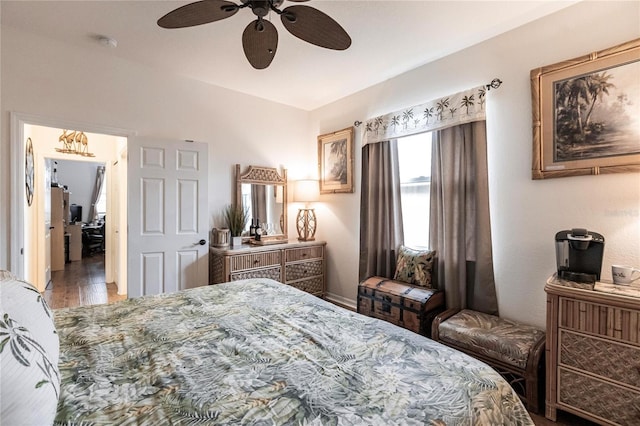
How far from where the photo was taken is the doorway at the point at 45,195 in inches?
109

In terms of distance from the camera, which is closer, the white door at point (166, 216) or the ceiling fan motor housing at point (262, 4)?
the ceiling fan motor housing at point (262, 4)

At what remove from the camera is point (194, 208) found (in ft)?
10.6

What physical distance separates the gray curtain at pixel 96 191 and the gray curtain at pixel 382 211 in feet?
28.9

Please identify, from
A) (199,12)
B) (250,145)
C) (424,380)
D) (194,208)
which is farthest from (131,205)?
(424,380)

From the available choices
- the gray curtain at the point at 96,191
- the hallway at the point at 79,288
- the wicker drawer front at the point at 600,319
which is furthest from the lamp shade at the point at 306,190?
the gray curtain at the point at 96,191

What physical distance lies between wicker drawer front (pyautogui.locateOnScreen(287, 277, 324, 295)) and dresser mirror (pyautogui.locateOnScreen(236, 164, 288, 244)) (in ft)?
2.16

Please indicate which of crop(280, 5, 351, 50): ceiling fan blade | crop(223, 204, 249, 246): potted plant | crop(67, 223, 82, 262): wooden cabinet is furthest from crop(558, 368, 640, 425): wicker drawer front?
crop(67, 223, 82, 262): wooden cabinet

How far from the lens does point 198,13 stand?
154 centimetres

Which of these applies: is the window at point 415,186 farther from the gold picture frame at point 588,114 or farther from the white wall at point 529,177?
the gold picture frame at point 588,114

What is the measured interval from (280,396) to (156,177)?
280cm

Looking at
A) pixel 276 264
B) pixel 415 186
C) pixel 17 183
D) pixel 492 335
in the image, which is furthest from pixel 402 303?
pixel 17 183

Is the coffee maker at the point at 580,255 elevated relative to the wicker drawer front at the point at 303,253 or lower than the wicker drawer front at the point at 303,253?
elevated

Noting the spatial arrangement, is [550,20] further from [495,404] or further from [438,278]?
[495,404]

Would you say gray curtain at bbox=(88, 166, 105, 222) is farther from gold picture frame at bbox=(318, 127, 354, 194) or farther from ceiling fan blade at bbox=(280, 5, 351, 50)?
ceiling fan blade at bbox=(280, 5, 351, 50)
